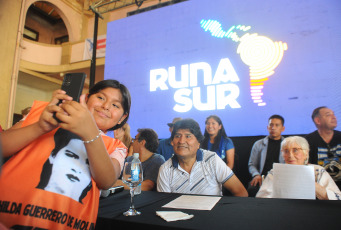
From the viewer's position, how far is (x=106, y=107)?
0.91 metres

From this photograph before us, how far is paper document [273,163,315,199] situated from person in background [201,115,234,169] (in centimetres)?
171

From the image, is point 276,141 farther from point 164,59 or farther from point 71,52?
point 71,52

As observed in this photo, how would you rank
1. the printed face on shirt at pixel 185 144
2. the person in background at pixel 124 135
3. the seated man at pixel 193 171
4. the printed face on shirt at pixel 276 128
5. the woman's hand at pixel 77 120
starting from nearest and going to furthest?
1. the woman's hand at pixel 77 120
2. the seated man at pixel 193 171
3. the printed face on shirt at pixel 185 144
4. the printed face on shirt at pixel 276 128
5. the person in background at pixel 124 135

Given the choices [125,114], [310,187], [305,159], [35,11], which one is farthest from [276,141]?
[35,11]

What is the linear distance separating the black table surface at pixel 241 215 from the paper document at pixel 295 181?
0.28 ft

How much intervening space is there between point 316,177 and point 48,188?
66.8 inches

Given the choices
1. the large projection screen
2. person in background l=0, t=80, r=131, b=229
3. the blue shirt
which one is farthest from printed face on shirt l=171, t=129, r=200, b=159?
the large projection screen

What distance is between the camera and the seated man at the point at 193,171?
1.58m

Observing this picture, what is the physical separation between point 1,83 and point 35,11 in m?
6.02

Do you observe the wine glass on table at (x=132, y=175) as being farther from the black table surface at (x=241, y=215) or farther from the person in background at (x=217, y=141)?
the person in background at (x=217, y=141)

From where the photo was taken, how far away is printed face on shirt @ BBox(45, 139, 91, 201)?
70 cm

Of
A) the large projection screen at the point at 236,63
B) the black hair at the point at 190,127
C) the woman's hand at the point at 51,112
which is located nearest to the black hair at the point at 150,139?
the black hair at the point at 190,127

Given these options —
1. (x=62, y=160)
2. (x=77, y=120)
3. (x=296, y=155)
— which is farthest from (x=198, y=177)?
(x=77, y=120)

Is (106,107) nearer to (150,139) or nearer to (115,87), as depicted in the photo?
(115,87)
